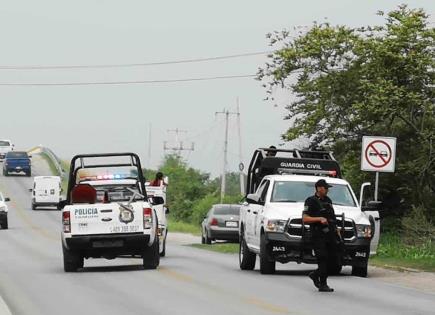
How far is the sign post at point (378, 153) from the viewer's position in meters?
28.7

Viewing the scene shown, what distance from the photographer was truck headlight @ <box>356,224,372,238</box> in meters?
23.5

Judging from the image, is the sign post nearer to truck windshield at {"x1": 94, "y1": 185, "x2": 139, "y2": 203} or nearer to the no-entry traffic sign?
the no-entry traffic sign

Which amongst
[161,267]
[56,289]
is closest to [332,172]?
[161,267]

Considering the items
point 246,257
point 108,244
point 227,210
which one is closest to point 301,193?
point 246,257

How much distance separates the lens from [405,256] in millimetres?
30188

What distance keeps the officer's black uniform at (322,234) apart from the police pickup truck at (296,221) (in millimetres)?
1483

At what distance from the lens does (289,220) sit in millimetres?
23250

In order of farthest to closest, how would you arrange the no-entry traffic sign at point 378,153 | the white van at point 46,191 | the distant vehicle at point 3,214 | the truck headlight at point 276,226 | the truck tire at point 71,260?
the white van at point 46,191, the distant vehicle at point 3,214, the no-entry traffic sign at point 378,153, the truck tire at point 71,260, the truck headlight at point 276,226

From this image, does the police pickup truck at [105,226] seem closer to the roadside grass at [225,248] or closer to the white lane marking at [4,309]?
the white lane marking at [4,309]

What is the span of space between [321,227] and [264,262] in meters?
4.36

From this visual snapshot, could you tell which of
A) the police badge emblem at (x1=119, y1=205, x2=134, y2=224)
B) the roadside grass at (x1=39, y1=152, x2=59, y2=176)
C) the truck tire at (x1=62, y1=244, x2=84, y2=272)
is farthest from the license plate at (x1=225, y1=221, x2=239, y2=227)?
the roadside grass at (x1=39, y1=152, x2=59, y2=176)

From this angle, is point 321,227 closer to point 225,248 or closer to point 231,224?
point 225,248

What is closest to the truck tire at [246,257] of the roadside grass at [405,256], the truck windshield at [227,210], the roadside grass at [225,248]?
the roadside grass at [405,256]

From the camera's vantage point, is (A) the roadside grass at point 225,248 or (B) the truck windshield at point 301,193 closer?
(B) the truck windshield at point 301,193
